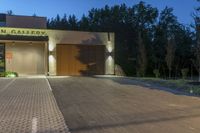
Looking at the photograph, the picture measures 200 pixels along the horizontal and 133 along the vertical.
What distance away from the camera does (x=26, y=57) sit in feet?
120

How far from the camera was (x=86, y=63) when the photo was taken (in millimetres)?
36406

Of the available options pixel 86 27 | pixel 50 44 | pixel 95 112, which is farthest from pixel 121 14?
pixel 95 112

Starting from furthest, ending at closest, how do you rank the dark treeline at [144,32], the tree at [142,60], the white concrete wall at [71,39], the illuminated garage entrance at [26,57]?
1. the dark treeline at [144,32]
2. the tree at [142,60]
3. the illuminated garage entrance at [26,57]
4. the white concrete wall at [71,39]

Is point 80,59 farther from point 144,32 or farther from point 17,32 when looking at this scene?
point 144,32

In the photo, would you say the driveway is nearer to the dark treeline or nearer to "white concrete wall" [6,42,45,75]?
"white concrete wall" [6,42,45,75]

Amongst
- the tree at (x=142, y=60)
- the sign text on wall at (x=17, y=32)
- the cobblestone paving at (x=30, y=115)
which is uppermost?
the sign text on wall at (x=17, y=32)

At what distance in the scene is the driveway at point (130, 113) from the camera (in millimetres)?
9398

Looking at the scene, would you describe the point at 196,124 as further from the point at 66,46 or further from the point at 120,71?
the point at 120,71

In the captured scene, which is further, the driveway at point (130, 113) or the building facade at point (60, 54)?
the building facade at point (60, 54)

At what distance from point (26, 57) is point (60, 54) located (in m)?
3.46

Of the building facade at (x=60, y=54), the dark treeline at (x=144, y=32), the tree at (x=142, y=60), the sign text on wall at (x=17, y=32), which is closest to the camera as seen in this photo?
the sign text on wall at (x=17, y=32)

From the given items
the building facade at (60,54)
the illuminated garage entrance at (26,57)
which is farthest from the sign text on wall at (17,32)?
the illuminated garage entrance at (26,57)

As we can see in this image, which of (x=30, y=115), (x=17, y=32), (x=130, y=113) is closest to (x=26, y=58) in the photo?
(x=17, y=32)

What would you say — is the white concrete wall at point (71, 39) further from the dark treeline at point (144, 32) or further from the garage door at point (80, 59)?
the dark treeline at point (144, 32)
